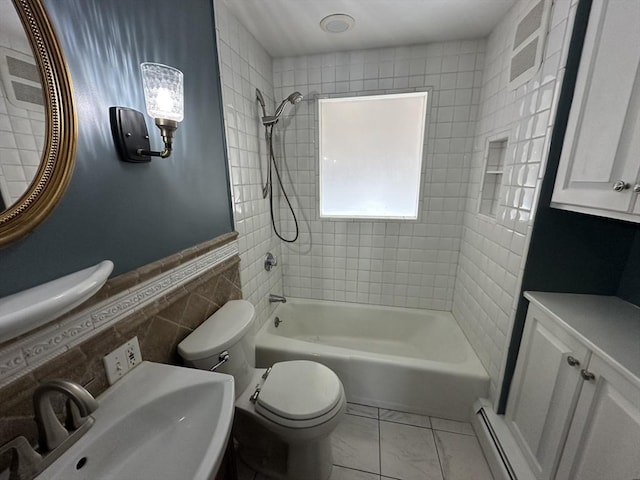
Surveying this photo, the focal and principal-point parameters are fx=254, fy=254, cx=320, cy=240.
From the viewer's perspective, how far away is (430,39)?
1.64 meters

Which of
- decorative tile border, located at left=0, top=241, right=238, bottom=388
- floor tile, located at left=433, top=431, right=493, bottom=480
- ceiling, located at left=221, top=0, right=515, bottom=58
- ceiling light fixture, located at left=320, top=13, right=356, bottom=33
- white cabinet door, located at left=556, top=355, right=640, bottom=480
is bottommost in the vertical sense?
floor tile, located at left=433, top=431, right=493, bottom=480

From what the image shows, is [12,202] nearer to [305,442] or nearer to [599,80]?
[305,442]

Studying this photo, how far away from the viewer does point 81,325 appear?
2.27 ft

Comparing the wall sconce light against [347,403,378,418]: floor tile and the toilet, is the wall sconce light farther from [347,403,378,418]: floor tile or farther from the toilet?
[347,403,378,418]: floor tile

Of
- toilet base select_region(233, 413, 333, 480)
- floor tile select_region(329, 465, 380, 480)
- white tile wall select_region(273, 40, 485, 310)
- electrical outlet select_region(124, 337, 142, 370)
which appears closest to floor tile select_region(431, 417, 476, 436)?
floor tile select_region(329, 465, 380, 480)

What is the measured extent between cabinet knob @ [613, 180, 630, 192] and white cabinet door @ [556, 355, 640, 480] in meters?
0.55

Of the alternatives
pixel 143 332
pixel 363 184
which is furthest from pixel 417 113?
pixel 143 332

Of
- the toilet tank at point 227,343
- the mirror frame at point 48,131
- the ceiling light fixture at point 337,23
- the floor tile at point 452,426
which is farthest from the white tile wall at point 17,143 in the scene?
the floor tile at point 452,426

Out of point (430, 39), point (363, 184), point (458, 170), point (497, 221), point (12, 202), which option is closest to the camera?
point (12, 202)

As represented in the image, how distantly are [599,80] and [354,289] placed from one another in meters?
1.79

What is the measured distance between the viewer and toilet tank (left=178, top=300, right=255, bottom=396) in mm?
990

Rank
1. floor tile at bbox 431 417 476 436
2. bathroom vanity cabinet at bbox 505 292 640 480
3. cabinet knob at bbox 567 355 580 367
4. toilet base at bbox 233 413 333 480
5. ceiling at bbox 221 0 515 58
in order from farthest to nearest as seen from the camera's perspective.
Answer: floor tile at bbox 431 417 476 436 → ceiling at bbox 221 0 515 58 → toilet base at bbox 233 413 333 480 → cabinet knob at bbox 567 355 580 367 → bathroom vanity cabinet at bbox 505 292 640 480

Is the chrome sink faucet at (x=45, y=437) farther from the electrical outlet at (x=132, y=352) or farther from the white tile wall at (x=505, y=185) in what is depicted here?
the white tile wall at (x=505, y=185)

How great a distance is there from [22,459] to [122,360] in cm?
29
